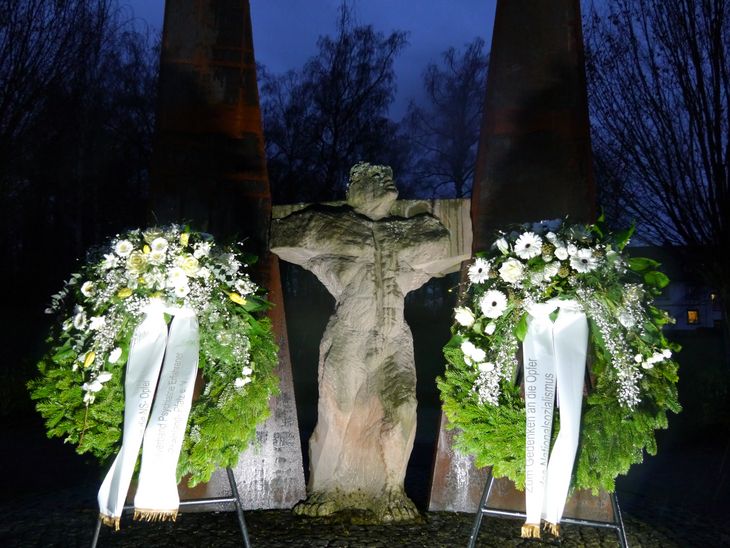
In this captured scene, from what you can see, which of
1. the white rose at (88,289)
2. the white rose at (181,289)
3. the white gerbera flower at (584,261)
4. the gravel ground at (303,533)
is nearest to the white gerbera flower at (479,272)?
the white gerbera flower at (584,261)

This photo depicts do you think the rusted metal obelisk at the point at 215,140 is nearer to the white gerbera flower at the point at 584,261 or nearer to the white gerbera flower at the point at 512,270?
the white gerbera flower at the point at 512,270

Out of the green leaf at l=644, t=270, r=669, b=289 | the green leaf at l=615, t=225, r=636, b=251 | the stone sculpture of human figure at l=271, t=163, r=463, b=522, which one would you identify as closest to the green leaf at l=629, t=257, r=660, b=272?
the green leaf at l=644, t=270, r=669, b=289

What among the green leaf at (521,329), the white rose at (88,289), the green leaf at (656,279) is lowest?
the green leaf at (521,329)

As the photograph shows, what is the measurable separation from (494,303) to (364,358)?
4.85 feet

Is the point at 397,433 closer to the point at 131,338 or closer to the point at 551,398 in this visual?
the point at 551,398

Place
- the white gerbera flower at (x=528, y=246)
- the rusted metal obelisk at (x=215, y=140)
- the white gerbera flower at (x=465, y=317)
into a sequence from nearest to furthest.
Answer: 1. the white gerbera flower at (x=528, y=246)
2. the white gerbera flower at (x=465, y=317)
3. the rusted metal obelisk at (x=215, y=140)

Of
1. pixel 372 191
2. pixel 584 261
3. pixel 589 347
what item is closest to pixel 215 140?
pixel 372 191

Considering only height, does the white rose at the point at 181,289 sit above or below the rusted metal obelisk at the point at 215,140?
below

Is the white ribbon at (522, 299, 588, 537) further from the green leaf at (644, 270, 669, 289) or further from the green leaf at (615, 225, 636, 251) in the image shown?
the green leaf at (644, 270, 669, 289)

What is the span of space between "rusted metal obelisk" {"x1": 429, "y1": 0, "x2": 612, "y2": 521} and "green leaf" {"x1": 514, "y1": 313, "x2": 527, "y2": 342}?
5.78 feet

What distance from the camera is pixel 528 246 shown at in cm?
438

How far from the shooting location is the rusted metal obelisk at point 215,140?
624cm

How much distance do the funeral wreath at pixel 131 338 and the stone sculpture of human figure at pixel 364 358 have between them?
2.88 feet

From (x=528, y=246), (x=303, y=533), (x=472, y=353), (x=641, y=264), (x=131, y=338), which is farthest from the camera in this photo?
(x=303, y=533)
